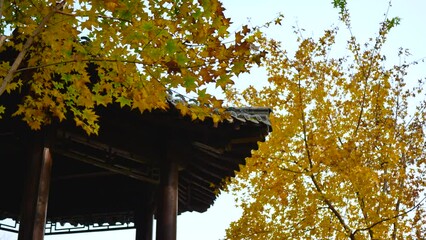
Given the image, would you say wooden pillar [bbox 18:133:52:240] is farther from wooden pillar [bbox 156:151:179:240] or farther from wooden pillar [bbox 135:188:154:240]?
wooden pillar [bbox 135:188:154:240]

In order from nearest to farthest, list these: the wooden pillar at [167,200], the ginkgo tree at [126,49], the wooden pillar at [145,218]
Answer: the ginkgo tree at [126,49] → the wooden pillar at [167,200] → the wooden pillar at [145,218]

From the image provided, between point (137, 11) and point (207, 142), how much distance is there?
344 cm

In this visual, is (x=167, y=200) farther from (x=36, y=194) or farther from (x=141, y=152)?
(x=36, y=194)

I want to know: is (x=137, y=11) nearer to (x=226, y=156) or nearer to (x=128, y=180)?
(x=226, y=156)

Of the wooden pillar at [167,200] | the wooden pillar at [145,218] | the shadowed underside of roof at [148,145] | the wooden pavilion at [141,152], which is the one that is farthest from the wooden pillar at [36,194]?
the wooden pillar at [145,218]

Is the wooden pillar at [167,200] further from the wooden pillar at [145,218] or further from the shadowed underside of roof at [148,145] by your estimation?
the wooden pillar at [145,218]

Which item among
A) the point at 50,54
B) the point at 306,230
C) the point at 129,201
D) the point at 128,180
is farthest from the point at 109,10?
the point at 306,230

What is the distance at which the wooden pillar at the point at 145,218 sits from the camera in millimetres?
11336

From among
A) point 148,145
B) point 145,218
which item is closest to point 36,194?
point 148,145

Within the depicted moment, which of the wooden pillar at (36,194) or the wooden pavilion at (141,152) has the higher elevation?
the wooden pavilion at (141,152)

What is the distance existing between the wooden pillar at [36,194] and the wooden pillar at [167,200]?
1734mm

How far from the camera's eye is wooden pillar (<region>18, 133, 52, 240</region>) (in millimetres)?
6539

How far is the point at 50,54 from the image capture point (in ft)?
20.1

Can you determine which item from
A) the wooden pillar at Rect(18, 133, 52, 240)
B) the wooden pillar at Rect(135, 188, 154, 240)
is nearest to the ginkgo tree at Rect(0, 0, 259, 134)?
the wooden pillar at Rect(18, 133, 52, 240)
